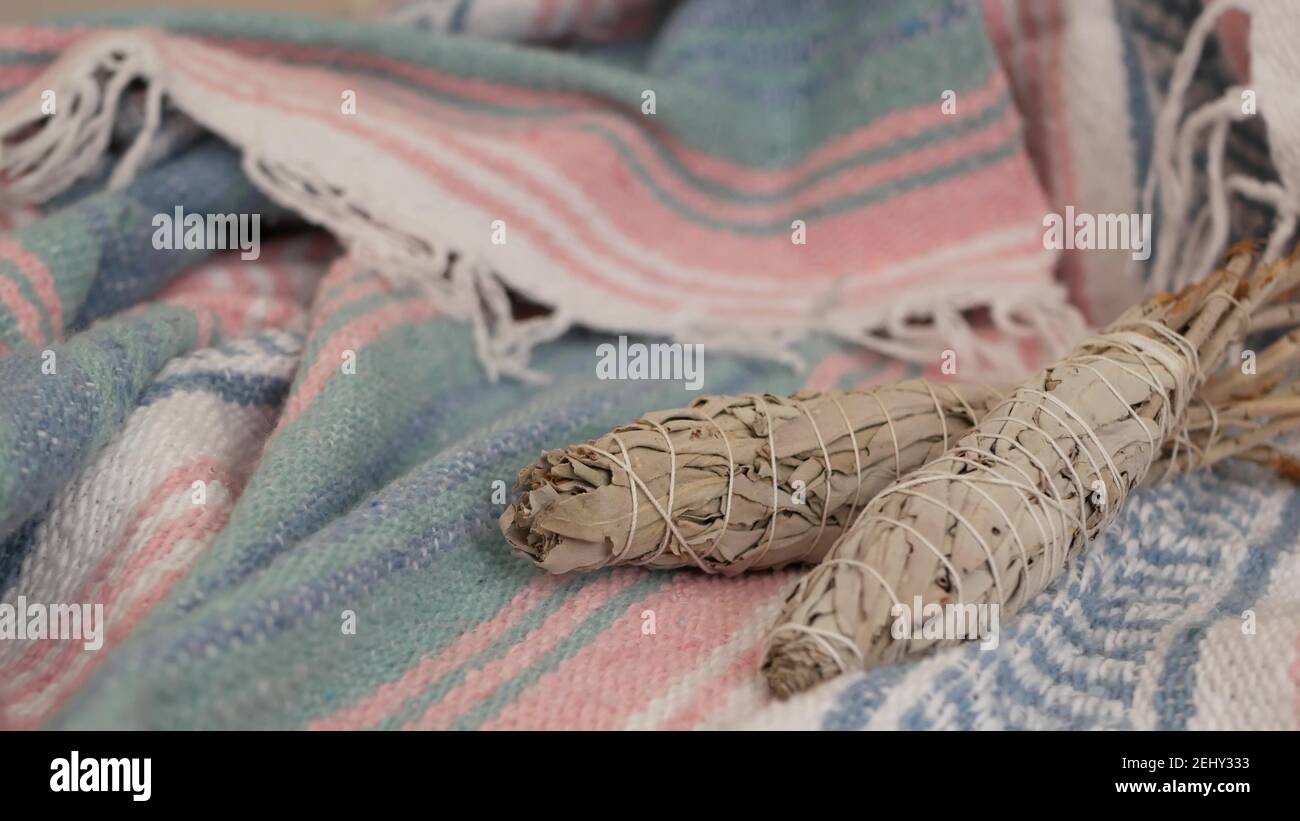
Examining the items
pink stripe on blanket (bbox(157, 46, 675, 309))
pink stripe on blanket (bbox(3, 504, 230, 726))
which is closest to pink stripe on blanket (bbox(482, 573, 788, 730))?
pink stripe on blanket (bbox(3, 504, 230, 726))

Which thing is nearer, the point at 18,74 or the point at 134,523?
the point at 134,523

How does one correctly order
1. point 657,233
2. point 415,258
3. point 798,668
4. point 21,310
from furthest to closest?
1. point 657,233
2. point 415,258
3. point 21,310
4. point 798,668

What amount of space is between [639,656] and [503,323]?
35cm

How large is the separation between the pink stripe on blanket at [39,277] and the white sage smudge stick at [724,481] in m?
0.33

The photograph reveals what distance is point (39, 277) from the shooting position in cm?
66

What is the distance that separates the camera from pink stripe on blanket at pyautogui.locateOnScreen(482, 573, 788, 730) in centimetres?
49

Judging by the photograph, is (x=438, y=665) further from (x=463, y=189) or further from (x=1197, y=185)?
(x=1197, y=185)

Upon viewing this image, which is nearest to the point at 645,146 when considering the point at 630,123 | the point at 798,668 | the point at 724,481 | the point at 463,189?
the point at 630,123

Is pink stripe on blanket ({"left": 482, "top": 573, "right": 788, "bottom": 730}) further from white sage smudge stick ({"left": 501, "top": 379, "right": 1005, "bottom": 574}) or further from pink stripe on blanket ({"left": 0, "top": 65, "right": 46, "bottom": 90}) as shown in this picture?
pink stripe on blanket ({"left": 0, "top": 65, "right": 46, "bottom": 90})
